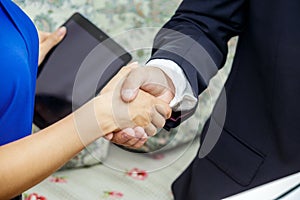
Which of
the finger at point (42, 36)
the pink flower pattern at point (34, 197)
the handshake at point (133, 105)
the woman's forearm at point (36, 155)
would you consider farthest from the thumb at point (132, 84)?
the pink flower pattern at point (34, 197)

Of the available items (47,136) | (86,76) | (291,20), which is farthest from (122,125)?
(86,76)

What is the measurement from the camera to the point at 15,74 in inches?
40.0

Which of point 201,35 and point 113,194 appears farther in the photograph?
point 113,194

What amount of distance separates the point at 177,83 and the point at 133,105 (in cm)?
10

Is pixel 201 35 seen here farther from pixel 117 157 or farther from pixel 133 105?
pixel 117 157

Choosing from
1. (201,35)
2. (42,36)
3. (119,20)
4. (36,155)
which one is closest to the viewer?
(36,155)

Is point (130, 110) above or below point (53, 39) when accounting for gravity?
above

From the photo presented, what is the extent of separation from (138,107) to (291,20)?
14.0 inches

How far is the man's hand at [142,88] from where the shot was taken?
44.9 inches

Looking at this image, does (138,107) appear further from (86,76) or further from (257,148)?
(86,76)

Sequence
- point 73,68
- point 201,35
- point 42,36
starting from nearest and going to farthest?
point 201,35 < point 42,36 < point 73,68

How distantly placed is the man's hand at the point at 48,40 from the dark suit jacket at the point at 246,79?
56 centimetres

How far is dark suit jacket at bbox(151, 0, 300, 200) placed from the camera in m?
1.19

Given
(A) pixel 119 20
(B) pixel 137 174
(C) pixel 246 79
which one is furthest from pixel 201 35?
(A) pixel 119 20
